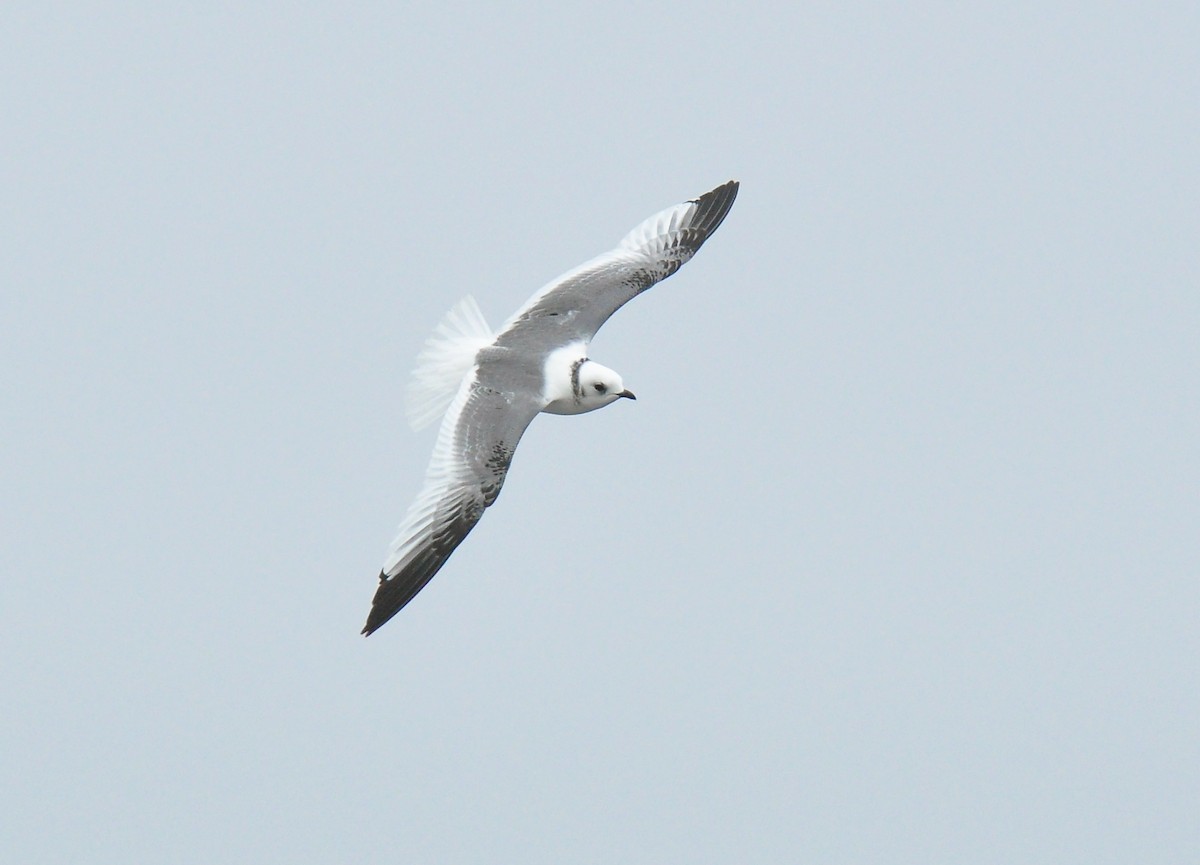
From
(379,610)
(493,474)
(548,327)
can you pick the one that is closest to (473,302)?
(548,327)

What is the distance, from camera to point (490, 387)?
935 cm

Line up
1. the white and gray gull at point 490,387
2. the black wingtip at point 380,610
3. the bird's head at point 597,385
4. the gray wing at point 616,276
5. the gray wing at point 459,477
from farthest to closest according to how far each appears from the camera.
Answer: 1. the gray wing at point 616,276
2. the bird's head at point 597,385
3. the white and gray gull at point 490,387
4. the gray wing at point 459,477
5. the black wingtip at point 380,610

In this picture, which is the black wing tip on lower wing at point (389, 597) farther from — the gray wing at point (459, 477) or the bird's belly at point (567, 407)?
the bird's belly at point (567, 407)

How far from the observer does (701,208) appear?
11172mm

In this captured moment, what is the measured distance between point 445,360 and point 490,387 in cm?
44

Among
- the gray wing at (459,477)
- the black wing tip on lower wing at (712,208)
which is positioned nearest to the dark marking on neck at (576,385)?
the gray wing at (459,477)

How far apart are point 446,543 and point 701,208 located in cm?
333

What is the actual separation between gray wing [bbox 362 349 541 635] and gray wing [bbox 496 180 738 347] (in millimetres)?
512

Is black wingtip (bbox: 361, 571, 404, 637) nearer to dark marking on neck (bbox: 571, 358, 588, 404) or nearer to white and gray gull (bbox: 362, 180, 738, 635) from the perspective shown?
white and gray gull (bbox: 362, 180, 738, 635)

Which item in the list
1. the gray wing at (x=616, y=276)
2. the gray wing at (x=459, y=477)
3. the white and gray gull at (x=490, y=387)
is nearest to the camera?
the gray wing at (x=459, y=477)

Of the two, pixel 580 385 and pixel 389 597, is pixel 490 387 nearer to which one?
pixel 580 385

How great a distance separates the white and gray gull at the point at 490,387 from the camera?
881 cm

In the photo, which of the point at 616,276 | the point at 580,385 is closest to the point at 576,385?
the point at 580,385

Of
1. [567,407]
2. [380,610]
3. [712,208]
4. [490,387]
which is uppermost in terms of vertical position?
[712,208]
